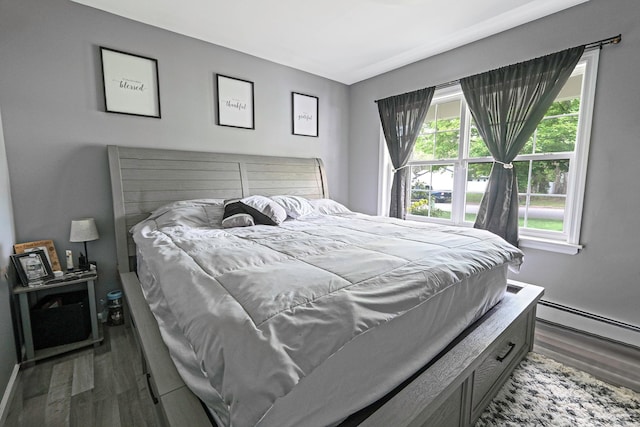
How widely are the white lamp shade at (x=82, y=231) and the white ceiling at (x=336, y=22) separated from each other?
1663 mm

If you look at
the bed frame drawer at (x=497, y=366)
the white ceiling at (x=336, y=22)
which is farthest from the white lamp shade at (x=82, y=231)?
the bed frame drawer at (x=497, y=366)

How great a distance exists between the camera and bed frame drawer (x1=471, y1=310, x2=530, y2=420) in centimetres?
130

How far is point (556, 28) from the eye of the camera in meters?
2.26

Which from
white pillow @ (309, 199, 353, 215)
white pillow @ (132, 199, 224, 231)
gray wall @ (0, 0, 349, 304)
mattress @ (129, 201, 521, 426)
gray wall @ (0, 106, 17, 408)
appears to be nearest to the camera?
mattress @ (129, 201, 521, 426)

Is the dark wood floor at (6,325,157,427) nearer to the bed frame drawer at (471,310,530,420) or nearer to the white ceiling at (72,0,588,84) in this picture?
the bed frame drawer at (471,310,530,420)

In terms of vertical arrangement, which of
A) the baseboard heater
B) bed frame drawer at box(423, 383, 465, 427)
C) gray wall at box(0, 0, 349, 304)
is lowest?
the baseboard heater

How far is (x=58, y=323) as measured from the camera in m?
1.91

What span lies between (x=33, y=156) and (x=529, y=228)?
13.3 ft

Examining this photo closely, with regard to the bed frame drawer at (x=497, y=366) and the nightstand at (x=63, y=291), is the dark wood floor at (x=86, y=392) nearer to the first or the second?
the nightstand at (x=63, y=291)

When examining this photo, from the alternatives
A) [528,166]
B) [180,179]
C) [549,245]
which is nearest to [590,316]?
[549,245]

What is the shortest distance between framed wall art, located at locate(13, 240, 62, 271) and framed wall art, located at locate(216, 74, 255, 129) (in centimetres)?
169

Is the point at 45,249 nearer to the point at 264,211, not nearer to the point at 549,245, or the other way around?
the point at 264,211

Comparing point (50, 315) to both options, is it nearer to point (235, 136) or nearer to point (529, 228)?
point (235, 136)

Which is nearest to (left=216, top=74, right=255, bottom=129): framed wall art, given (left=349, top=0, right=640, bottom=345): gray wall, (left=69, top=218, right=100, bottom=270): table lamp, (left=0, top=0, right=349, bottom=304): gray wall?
(left=0, top=0, right=349, bottom=304): gray wall
